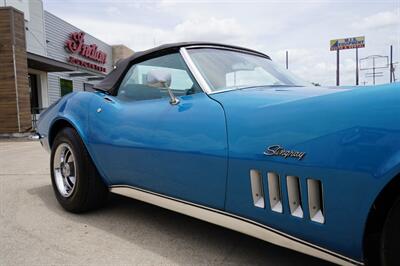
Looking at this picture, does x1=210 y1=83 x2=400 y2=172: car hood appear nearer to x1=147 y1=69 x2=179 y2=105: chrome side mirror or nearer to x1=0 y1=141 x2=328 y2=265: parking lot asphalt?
x1=147 y1=69 x2=179 y2=105: chrome side mirror

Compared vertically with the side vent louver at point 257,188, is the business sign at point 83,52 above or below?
above

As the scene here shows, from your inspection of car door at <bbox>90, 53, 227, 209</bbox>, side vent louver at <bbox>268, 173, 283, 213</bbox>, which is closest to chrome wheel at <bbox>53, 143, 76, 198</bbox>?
car door at <bbox>90, 53, 227, 209</bbox>

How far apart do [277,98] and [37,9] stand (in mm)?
17365

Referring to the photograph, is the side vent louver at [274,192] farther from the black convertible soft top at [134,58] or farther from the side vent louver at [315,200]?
the black convertible soft top at [134,58]

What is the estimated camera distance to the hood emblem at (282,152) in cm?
162

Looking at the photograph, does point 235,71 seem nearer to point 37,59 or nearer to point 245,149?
point 245,149

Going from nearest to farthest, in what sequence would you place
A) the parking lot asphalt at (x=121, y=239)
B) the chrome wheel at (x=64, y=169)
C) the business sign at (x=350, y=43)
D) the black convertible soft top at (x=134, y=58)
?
the parking lot asphalt at (x=121, y=239), the black convertible soft top at (x=134, y=58), the chrome wheel at (x=64, y=169), the business sign at (x=350, y=43)

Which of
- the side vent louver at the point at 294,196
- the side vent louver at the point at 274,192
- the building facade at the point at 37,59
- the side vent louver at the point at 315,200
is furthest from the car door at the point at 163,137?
the building facade at the point at 37,59

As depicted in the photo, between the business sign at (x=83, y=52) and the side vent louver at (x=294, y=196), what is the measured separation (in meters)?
19.4

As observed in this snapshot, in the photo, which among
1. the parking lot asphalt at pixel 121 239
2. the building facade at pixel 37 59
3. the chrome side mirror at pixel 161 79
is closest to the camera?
the parking lot asphalt at pixel 121 239

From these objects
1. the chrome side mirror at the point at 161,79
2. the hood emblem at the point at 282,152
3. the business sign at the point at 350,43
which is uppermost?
the business sign at the point at 350,43

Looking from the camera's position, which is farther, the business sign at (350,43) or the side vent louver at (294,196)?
the business sign at (350,43)

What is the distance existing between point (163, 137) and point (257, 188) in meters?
0.76

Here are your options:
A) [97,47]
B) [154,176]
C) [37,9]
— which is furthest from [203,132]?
[97,47]
